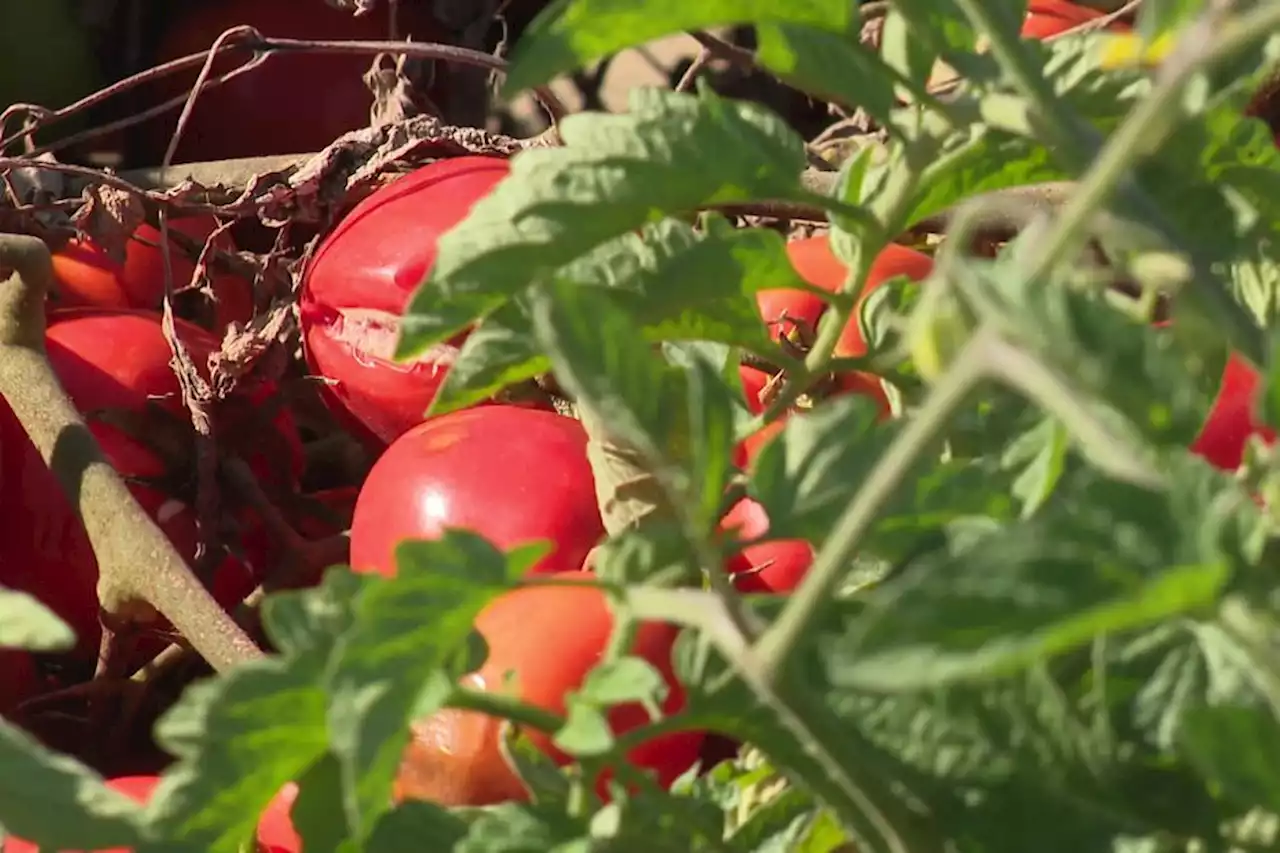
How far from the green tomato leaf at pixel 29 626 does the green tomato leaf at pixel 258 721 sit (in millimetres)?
23

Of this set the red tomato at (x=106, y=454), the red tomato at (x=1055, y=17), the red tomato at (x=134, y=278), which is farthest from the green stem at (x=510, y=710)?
the red tomato at (x=1055, y=17)

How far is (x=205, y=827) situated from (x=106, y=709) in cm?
33

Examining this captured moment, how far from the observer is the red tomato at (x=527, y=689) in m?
0.45

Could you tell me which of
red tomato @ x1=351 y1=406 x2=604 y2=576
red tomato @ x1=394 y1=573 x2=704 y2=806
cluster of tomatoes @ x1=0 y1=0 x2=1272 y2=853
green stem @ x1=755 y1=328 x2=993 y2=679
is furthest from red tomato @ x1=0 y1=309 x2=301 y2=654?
green stem @ x1=755 y1=328 x2=993 y2=679

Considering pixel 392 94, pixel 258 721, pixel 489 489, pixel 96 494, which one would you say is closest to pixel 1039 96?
pixel 258 721

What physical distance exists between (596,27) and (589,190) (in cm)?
5

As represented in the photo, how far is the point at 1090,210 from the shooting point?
214mm

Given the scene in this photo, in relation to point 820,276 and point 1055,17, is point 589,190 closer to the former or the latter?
point 820,276

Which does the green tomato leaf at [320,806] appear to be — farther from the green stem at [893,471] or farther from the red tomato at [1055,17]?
the red tomato at [1055,17]

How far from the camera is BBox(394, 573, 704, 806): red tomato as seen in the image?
A: 1.47 feet

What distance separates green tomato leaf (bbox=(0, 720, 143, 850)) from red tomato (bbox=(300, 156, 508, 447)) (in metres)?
0.32

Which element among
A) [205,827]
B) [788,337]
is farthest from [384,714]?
[788,337]

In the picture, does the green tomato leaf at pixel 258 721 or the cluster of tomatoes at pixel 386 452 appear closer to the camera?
the green tomato leaf at pixel 258 721

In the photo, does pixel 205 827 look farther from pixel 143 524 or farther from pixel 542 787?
pixel 143 524
